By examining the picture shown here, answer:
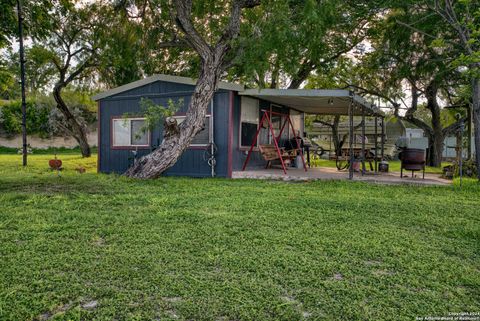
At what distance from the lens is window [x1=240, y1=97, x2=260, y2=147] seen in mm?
9727

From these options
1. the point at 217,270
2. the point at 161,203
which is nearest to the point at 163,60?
the point at 161,203

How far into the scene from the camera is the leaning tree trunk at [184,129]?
7766 millimetres

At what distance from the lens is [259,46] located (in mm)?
6980

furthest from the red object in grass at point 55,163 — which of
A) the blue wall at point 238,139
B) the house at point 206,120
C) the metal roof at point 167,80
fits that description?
the blue wall at point 238,139

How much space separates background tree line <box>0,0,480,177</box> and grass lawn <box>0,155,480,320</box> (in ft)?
9.19

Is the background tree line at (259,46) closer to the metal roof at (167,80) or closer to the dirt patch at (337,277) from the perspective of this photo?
the metal roof at (167,80)

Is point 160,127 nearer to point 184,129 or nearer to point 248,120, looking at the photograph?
point 184,129

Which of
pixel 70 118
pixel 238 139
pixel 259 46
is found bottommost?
pixel 238 139

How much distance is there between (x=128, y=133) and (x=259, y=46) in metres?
5.18

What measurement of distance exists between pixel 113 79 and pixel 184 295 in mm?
14174

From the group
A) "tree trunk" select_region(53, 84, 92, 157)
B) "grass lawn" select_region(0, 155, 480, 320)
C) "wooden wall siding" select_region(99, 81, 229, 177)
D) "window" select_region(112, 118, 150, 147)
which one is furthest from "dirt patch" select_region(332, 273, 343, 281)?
"tree trunk" select_region(53, 84, 92, 157)

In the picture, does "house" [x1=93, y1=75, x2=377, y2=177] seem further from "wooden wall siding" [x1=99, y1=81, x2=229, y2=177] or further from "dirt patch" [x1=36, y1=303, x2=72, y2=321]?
"dirt patch" [x1=36, y1=303, x2=72, y2=321]

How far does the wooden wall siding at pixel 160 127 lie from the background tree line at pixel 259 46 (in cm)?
87

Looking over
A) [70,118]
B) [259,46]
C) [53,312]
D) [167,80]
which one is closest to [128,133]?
[167,80]
